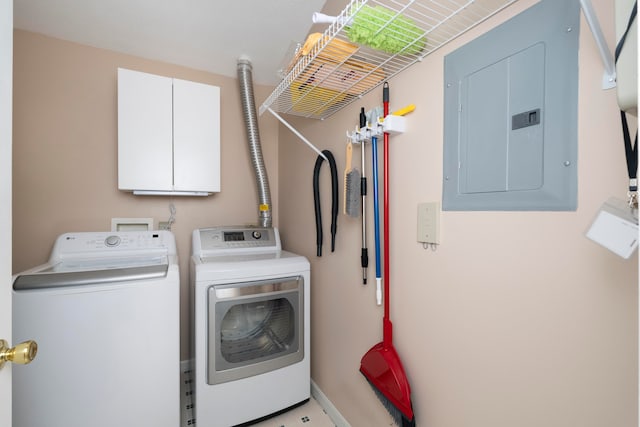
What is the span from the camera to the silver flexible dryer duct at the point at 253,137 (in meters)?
2.25

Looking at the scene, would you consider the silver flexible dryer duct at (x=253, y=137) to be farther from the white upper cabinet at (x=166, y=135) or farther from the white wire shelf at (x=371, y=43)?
the white wire shelf at (x=371, y=43)

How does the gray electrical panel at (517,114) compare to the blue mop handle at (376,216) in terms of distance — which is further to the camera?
the blue mop handle at (376,216)

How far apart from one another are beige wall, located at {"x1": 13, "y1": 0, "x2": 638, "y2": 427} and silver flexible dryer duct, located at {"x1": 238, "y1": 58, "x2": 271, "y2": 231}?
8.0 inches

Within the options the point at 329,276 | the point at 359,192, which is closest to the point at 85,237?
the point at 329,276

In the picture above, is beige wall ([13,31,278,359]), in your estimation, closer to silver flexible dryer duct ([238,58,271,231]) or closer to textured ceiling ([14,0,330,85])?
textured ceiling ([14,0,330,85])

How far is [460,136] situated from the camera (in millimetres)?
983

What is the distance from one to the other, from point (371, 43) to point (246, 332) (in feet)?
5.39

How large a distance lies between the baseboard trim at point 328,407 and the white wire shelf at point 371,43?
1833mm

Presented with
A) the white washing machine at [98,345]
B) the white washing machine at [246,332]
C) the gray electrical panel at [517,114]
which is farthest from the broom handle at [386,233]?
the white washing machine at [98,345]

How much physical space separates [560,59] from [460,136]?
0.31 meters

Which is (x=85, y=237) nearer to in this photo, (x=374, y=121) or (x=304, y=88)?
(x=304, y=88)

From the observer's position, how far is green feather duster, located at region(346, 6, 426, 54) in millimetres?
928

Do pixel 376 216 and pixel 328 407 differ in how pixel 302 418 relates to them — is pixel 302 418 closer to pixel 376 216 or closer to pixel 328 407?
pixel 328 407

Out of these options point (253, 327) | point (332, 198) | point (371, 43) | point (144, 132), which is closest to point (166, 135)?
point (144, 132)
